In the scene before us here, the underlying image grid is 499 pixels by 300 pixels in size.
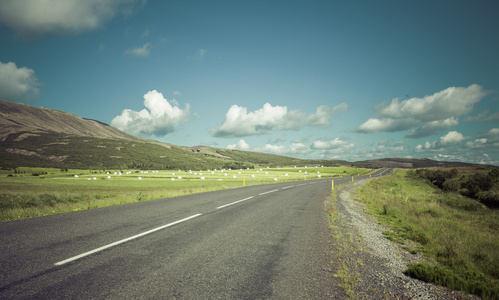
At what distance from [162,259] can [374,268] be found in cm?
471

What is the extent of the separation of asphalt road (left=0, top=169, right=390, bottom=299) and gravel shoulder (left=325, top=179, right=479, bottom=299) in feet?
1.17

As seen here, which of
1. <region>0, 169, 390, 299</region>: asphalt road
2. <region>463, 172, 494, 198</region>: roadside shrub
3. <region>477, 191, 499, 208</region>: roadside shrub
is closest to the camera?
<region>0, 169, 390, 299</region>: asphalt road

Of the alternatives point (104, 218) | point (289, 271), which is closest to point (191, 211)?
point (104, 218)

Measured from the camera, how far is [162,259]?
192 inches

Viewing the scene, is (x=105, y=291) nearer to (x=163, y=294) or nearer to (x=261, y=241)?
(x=163, y=294)

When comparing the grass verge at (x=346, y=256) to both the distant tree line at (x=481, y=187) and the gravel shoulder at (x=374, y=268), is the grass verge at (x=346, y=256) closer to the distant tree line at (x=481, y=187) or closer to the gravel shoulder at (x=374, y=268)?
the gravel shoulder at (x=374, y=268)

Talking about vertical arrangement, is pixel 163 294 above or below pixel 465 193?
above

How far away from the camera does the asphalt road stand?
363cm

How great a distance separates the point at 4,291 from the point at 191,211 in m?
7.20

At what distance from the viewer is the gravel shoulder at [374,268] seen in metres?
3.86

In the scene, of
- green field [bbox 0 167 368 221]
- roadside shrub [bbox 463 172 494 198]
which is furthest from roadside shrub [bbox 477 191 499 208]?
green field [bbox 0 167 368 221]

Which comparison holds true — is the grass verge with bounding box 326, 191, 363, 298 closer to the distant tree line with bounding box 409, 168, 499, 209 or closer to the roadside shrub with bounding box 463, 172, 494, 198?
the distant tree line with bounding box 409, 168, 499, 209

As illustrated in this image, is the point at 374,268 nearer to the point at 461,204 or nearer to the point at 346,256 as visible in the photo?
the point at 346,256

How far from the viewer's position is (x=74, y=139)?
552 feet
